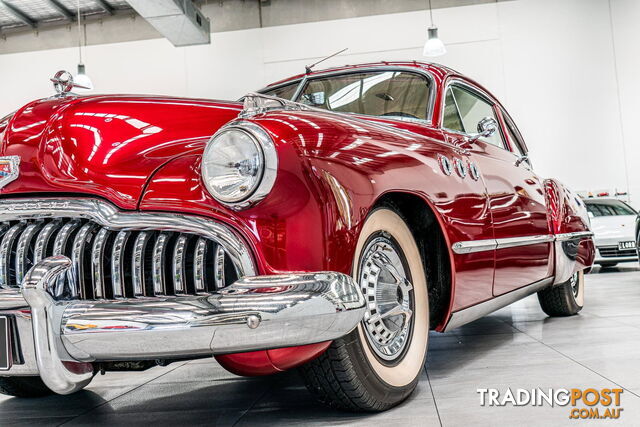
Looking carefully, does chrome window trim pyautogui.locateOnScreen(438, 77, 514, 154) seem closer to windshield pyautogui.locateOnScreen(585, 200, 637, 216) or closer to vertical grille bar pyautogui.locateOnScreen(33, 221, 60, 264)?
vertical grille bar pyautogui.locateOnScreen(33, 221, 60, 264)

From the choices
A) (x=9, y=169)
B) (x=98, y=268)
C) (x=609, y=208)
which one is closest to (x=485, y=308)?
(x=98, y=268)

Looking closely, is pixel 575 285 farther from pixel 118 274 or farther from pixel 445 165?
pixel 118 274

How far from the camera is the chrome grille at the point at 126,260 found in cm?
179

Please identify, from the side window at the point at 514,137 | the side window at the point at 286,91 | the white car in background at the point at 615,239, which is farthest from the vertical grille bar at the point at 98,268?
the white car in background at the point at 615,239

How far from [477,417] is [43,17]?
14.3 meters

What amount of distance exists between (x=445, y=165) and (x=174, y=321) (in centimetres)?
142

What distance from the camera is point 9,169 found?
2094 mm

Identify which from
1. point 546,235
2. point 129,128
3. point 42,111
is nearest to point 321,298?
point 129,128

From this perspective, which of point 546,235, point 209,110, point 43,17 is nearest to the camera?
point 209,110

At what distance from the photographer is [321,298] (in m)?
1.65

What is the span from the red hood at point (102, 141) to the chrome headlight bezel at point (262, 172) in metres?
0.29

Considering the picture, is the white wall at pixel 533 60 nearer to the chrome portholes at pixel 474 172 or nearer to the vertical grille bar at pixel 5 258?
the chrome portholes at pixel 474 172

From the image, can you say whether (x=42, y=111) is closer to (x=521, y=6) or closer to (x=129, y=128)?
(x=129, y=128)

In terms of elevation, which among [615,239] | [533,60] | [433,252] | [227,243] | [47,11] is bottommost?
[615,239]
